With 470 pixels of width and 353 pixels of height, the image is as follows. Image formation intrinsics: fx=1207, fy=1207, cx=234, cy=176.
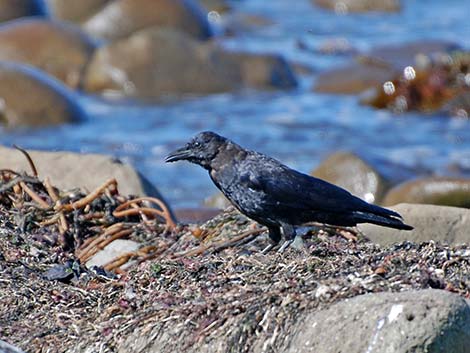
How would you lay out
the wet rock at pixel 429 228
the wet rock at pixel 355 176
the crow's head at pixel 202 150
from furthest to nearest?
the wet rock at pixel 355 176
the wet rock at pixel 429 228
the crow's head at pixel 202 150

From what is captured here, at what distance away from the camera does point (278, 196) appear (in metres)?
5.66

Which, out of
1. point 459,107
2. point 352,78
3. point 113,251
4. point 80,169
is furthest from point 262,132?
point 113,251

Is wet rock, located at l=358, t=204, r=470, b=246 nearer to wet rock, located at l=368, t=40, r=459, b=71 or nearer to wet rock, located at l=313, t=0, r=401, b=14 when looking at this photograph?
wet rock, located at l=368, t=40, r=459, b=71

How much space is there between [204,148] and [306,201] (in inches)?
22.7

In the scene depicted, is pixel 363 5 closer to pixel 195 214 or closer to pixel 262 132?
pixel 262 132

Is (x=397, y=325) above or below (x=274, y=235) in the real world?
above

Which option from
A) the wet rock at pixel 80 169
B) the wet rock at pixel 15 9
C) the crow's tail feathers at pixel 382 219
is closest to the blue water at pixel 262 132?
the wet rock at pixel 15 9

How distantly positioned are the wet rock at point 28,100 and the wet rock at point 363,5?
9.92 metres

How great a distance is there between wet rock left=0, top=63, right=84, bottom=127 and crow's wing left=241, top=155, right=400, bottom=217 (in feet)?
27.9

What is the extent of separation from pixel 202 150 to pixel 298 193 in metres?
0.54

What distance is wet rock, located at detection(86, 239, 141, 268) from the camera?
616 centimetres

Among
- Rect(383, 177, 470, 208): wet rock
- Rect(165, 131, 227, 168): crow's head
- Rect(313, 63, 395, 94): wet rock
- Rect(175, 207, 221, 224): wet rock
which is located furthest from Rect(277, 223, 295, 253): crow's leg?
Rect(313, 63, 395, 94): wet rock

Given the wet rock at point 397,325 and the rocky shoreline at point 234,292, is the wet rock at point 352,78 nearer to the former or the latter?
the rocky shoreline at point 234,292

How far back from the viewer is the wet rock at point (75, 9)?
63.0 feet
